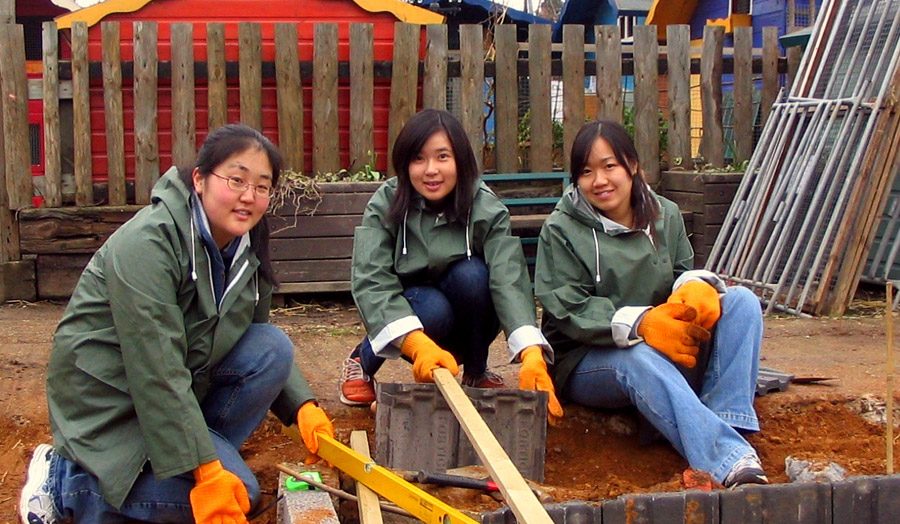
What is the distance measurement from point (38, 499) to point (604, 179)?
6.14 feet

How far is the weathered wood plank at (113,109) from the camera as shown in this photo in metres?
5.95

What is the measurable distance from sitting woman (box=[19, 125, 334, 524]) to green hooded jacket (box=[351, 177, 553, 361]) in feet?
2.03

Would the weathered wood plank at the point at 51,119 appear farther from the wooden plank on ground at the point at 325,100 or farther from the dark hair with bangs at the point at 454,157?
the dark hair with bangs at the point at 454,157

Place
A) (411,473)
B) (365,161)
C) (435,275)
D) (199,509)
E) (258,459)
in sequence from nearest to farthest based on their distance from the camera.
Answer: (199,509) < (411,473) < (258,459) < (435,275) < (365,161)

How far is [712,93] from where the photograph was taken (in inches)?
258

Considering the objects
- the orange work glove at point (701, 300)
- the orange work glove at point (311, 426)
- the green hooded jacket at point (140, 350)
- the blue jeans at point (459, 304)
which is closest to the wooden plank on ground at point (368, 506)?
the orange work glove at point (311, 426)

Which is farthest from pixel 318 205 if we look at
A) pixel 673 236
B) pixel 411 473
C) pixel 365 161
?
pixel 411 473

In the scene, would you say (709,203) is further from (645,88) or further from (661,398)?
(661,398)

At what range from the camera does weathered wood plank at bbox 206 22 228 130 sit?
5992 millimetres

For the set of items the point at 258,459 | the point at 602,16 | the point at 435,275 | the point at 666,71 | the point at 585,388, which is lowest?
the point at 258,459

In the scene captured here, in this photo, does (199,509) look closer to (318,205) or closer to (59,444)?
(59,444)

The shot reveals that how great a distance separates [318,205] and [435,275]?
2.47 metres

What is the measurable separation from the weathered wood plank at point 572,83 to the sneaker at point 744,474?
3.84m

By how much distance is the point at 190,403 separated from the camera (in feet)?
7.90
